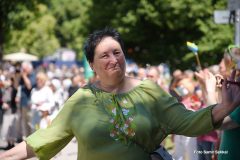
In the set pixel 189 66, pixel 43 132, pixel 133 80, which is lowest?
pixel 189 66

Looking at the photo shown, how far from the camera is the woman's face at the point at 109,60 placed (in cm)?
347

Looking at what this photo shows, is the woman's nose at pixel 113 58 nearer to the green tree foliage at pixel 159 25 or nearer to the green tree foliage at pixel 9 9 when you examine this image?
the green tree foliage at pixel 159 25

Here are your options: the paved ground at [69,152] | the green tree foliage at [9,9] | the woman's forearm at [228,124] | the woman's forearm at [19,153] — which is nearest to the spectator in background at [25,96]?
the paved ground at [69,152]

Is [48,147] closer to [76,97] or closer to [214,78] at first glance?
[76,97]

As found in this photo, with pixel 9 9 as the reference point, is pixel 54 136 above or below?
below

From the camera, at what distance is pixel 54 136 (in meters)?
3.60

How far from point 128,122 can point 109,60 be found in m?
0.37

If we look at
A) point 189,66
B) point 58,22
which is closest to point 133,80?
point 189,66

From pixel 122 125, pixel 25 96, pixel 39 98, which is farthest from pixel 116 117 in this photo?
pixel 25 96

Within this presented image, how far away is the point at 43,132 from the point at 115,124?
1.59 feet

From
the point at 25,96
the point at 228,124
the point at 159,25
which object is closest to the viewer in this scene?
the point at 228,124

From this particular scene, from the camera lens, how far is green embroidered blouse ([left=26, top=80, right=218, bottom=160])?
3387mm

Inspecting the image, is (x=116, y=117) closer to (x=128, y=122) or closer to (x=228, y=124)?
Result: (x=128, y=122)

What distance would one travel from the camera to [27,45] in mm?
62219
